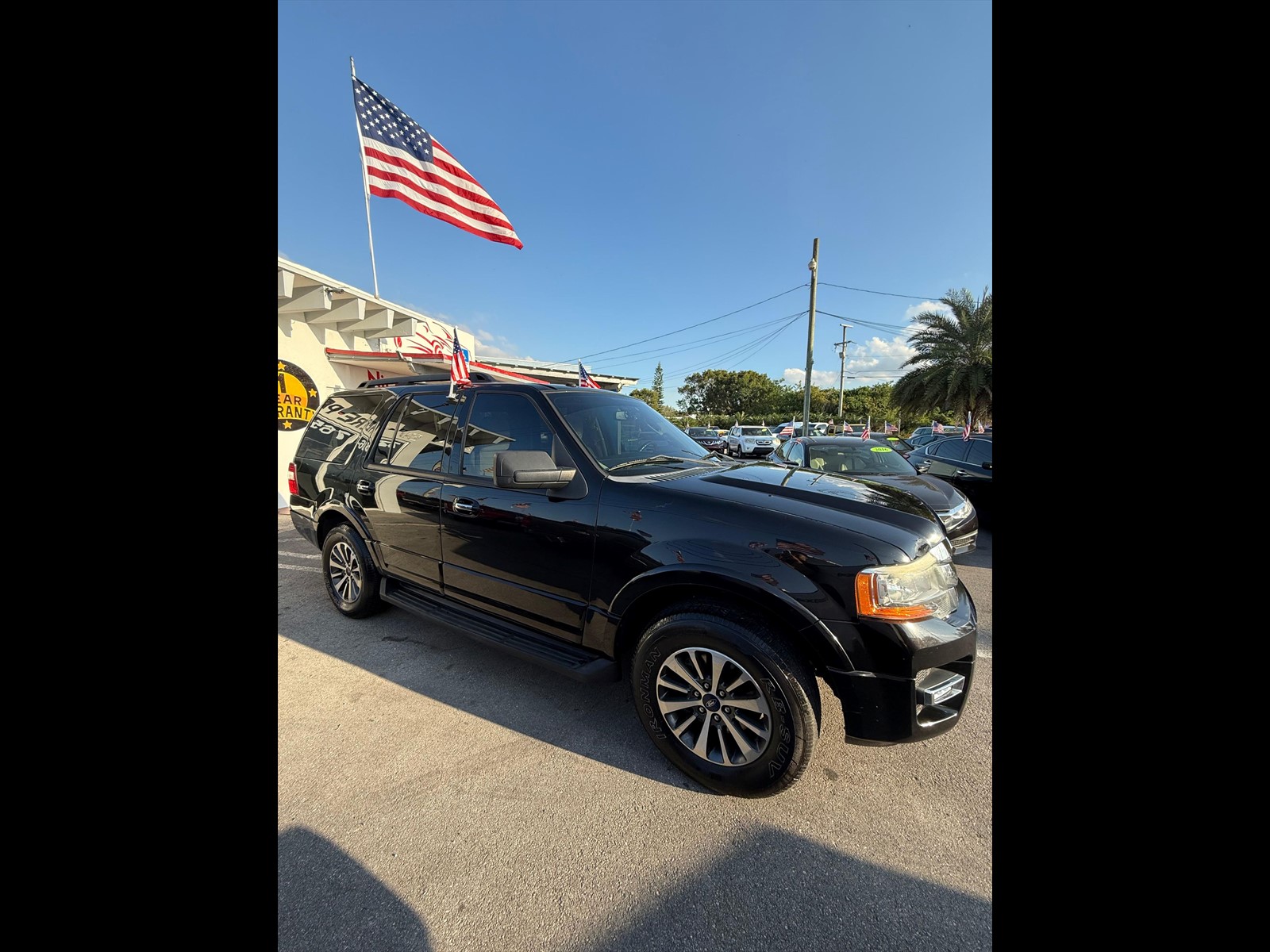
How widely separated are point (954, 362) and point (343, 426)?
25680 mm

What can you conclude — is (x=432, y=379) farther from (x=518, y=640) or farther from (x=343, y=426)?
(x=518, y=640)

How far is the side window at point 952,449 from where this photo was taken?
27.2ft

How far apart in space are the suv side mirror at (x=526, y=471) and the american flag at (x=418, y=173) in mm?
6834

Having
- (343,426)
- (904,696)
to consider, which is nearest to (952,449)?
(904,696)

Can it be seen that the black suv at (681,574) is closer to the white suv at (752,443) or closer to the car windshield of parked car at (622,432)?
the car windshield of parked car at (622,432)

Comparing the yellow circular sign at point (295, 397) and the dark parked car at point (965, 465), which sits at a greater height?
the yellow circular sign at point (295, 397)

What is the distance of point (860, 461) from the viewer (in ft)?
22.2

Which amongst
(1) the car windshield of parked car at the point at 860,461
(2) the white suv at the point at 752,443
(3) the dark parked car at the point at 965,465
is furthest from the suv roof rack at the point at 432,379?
(2) the white suv at the point at 752,443

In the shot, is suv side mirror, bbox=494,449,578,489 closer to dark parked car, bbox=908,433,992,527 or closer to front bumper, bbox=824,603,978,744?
front bumper, bbox=824,603,978,744

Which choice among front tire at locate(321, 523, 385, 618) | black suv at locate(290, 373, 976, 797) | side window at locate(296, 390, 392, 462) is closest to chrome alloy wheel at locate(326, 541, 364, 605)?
front tire at locate(321, 523, 385, 618)
